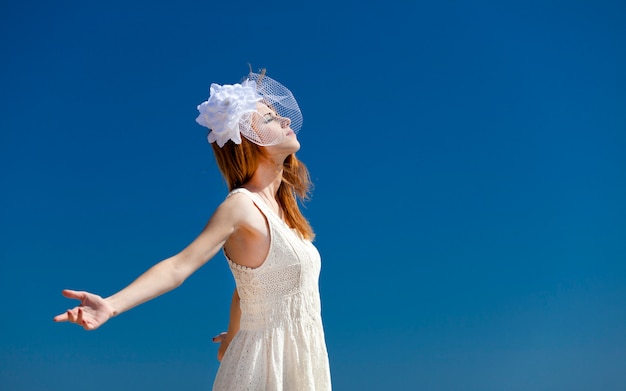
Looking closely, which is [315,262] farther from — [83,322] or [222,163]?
[83,322]

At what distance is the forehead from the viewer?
7.45ft

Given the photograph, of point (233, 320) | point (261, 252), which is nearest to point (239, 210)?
point (261, 252)

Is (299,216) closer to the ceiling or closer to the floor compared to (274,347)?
closer to the ceiling

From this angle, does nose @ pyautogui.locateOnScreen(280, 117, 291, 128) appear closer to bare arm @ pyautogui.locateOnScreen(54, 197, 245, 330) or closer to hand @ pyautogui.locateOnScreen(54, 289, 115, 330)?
bare arm @ pyautogui.locateOnScreen(54, 197, 245, 330)

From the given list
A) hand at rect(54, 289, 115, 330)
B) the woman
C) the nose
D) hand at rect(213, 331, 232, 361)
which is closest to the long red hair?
the woman

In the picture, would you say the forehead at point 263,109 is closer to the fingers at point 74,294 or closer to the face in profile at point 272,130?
the face in profile at point 272,130

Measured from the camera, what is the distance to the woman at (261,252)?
2064 millimetres

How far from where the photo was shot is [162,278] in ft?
5.92

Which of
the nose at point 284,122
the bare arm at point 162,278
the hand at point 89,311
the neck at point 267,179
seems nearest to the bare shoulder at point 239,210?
the bare arm at point 162,278

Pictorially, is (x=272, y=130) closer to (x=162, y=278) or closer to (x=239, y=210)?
(x=239, y=210)

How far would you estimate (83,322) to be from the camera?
1.54 meters

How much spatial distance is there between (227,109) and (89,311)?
779 mm

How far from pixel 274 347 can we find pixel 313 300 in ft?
0.57

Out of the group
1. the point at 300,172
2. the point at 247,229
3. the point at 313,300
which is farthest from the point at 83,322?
the point at 300,172
